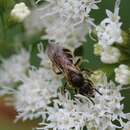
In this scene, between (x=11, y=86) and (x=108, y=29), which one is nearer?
(x=108, y=29)

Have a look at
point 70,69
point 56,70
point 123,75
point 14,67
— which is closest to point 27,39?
point 14,67

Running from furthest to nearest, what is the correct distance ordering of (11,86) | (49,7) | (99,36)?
(11,86) < (49,7) < (99,36)

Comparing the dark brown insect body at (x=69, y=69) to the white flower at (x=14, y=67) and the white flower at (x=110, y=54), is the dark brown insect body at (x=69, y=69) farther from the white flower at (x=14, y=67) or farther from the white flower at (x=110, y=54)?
the white flower at (x=14, y=67)

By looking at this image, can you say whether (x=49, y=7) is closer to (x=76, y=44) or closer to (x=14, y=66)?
(x=76, y=44)

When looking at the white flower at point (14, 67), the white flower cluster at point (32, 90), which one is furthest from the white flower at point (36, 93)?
the white flower at point (14, 67)

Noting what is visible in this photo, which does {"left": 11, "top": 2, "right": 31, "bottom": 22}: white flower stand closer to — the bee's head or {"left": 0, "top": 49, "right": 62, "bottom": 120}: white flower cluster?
{"left": 0, "top": 49, "right": 62, "bottom": 120}: white flower cluster

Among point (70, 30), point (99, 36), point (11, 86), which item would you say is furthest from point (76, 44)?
point (11, 86)

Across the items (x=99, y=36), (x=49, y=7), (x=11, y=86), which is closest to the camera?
(x=99, y=36)
